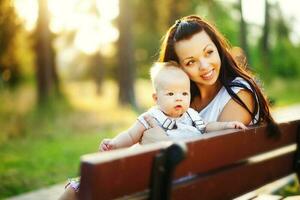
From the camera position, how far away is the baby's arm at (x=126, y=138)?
366 cm

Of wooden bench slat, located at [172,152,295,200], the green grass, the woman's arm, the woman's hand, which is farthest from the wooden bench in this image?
the green grass

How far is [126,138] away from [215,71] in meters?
0.90

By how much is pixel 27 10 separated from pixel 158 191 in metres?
21.3

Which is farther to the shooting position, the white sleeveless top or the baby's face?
the white sleeveless top

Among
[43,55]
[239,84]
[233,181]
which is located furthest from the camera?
[43,55]

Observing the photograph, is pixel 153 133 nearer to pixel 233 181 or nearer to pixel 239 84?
pixel 233 181

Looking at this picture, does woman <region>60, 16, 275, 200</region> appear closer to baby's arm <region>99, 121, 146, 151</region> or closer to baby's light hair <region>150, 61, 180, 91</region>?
baby's light hair <region>150, 61, 180, 91</region>

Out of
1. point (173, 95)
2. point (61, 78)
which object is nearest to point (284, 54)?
point (61, 78)

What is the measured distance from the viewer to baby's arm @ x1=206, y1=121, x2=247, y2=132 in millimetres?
3465

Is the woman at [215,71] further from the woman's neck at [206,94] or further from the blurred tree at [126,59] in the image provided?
the blurred tree at [126,59]

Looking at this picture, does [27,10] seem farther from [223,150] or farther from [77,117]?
[223,150]

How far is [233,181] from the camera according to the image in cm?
345

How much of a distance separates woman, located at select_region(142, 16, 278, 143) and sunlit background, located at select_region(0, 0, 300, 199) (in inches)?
17.6

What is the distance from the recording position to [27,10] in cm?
2298
